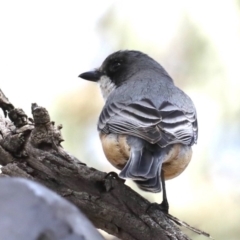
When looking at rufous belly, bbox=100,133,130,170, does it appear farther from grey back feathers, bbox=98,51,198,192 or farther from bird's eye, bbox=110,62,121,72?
bird's eye, bbox=110,62,121,72

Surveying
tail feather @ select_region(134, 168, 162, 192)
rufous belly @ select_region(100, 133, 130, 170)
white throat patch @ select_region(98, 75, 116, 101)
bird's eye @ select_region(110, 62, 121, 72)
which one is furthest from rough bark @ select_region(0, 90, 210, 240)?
bird's eye @ select_region(110, 62, 121, 72)

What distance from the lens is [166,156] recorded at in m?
2.07

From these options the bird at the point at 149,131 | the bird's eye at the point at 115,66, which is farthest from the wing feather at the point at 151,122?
the bird's eye at the point at 115,66

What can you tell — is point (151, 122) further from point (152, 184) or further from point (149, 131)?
point (152, 184)

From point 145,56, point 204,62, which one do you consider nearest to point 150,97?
point 145,56

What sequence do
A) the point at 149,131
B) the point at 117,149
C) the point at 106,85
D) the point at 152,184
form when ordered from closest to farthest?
the point at 152,184
the point at 149,131
the point at 117,149
the point at 106,85

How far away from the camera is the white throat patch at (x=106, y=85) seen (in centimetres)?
304

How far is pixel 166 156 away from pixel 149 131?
0.13m

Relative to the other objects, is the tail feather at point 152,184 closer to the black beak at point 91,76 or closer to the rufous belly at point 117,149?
the rufous belly at point 117,149

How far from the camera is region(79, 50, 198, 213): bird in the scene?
1.91 m

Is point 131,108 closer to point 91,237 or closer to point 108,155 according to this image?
point 108,155

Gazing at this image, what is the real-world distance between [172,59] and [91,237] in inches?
123

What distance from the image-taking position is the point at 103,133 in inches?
91.9

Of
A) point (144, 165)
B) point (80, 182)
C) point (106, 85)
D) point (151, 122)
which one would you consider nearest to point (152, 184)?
point (144, 165)
